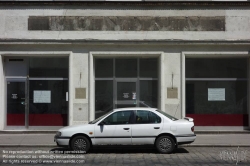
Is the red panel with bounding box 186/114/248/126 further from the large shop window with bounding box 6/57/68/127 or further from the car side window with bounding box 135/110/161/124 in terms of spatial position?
the large shop window with bounding box 6/57/68/127

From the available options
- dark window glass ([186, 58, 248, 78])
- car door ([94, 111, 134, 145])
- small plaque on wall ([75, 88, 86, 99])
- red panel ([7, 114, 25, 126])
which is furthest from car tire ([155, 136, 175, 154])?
red panel ([7, 114, 25, 126])

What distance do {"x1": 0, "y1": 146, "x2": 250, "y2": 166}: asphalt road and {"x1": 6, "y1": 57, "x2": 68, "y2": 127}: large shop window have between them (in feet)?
13.8

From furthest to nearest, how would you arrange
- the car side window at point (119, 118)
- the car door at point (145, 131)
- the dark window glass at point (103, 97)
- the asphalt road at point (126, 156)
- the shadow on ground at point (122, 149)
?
the dark window glass at point (103, 97), the shadow on ground at point (122, 149), the car side window at point (119, 118), the car door at point (145, 131), the asphalt road at point (126, 156)

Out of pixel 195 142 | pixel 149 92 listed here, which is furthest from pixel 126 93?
pixel 195 142

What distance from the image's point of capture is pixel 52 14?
1855cm

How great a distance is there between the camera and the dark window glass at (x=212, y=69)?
18969 mm

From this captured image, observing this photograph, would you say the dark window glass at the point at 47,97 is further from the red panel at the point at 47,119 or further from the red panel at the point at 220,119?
the red panel at the point at 220,119

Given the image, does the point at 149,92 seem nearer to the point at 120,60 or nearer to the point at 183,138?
the point at 120,60

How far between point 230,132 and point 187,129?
6080 mm

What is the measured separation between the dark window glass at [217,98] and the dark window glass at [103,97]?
12.0 ft

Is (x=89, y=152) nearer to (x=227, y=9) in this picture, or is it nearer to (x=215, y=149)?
(x=215, y=149)

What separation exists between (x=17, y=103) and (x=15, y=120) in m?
0.81

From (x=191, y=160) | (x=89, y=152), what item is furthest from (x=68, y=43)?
(x=191, y=160)

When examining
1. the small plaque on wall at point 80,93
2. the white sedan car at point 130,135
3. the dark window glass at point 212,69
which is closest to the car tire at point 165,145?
the white sedan car at point 130,135
